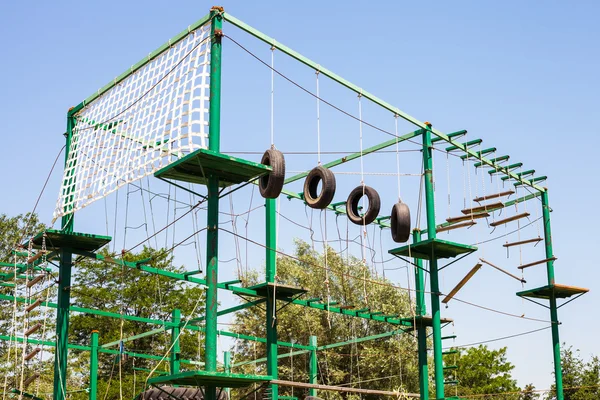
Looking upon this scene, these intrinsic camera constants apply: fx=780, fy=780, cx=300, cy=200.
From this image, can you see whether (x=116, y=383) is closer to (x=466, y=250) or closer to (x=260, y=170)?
(x=466, y=250)

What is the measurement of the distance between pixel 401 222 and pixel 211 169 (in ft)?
19.3

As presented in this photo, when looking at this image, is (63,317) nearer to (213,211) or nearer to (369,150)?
(213,211)

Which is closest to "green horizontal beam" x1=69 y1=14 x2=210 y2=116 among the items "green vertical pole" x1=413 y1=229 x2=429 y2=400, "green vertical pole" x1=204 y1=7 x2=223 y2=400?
"green vertical pole" x1=204 y1=7 x2=223 y2=400

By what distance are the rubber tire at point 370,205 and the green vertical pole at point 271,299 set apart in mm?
1842

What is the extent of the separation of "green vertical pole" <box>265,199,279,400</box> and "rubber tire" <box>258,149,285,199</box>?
3.64 meters

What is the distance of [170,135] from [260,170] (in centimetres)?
160

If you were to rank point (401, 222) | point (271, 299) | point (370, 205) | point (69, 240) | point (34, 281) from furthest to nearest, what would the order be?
point (271, 299), point (401, 222), point (370, 205), point (69, 240), point (34, 281)

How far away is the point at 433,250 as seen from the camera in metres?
17.2

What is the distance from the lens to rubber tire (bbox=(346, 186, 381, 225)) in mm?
15812

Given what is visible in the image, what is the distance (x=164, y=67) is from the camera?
44.0 ft

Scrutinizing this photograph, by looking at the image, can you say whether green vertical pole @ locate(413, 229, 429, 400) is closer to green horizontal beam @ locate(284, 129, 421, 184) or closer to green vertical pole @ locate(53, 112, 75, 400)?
green horizontal beam @ locate(284, 129, 421, 184)

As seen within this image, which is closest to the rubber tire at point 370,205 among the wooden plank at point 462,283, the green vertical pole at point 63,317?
the wooden plank at point 462,283

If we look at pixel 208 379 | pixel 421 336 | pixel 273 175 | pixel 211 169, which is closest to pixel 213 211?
pixel 211 169

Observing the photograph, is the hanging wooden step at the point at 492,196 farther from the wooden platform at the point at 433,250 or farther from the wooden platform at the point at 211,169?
the wooden platform at the point at 211,169
